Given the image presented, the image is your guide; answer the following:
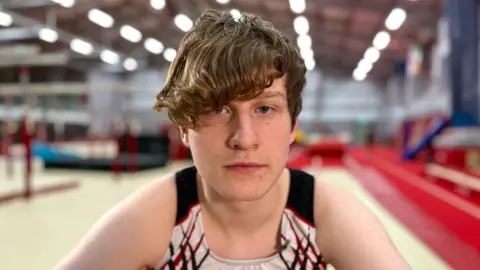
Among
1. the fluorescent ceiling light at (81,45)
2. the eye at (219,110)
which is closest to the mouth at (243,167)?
the eye at (219,110)

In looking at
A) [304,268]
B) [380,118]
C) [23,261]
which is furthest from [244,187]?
[380,118]

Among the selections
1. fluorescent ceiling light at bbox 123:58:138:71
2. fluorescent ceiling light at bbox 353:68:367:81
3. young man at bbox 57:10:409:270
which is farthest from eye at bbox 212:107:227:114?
fluorescent ceiling light at bbox 353:68:367:81

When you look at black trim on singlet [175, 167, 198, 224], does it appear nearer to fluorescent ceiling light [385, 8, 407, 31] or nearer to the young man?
the young man

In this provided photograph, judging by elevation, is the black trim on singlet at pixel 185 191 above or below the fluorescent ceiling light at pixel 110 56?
below

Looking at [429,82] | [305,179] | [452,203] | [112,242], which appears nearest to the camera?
[112,242]

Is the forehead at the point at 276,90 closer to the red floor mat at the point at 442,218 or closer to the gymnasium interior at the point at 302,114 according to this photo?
the gymnasium interior at the point at 302,114

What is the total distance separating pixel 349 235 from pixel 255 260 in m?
0.27

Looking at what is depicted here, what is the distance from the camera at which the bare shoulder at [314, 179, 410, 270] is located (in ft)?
3.74

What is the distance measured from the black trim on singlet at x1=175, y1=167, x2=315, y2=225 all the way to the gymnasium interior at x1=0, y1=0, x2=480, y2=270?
313mm

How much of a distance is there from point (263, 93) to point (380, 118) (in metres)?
21.3

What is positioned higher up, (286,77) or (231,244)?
(286,77)

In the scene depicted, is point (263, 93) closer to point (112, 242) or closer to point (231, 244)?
point (231, 244)

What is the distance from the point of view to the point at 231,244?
4.09ft

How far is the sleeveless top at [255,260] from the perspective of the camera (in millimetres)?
1210
